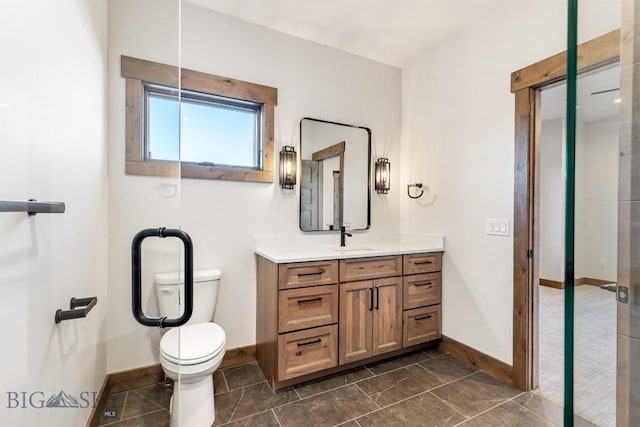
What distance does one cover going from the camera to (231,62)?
2.23 m

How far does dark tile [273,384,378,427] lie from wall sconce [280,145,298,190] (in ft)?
5.13

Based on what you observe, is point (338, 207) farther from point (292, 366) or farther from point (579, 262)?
point (579, 262)

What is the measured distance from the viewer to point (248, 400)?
1783 mm

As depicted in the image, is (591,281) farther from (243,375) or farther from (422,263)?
(243,375)

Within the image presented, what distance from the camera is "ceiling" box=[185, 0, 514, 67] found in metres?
2.06

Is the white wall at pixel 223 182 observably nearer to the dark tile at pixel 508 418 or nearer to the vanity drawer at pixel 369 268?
the vanity drawer at pixel 369 268

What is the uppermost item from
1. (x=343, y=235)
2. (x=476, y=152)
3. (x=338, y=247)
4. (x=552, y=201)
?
(x=476, y=152)

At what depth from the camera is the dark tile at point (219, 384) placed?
1.88 m

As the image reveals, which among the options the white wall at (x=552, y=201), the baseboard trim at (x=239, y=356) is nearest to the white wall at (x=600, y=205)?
the baseboard trim at (x=239, y=356)

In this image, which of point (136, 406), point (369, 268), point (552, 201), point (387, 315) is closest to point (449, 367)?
point (387, 315)

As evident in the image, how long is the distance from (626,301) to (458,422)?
1.13 meters

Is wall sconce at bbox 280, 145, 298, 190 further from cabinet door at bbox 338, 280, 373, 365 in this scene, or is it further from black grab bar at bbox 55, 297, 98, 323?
black grab bar at bbox 55, 297, 98, 323

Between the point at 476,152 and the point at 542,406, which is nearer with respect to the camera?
the point at 542,406

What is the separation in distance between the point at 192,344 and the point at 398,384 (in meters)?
1.39
